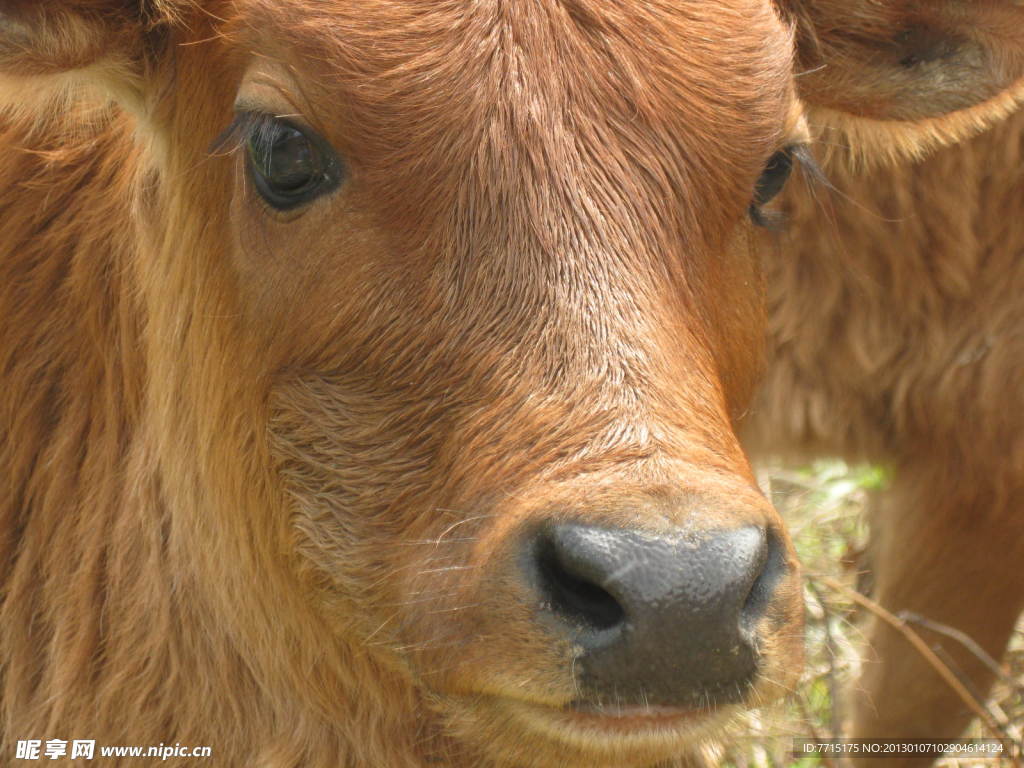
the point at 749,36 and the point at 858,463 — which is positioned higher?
the point at 749,36

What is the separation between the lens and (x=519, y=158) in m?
3.48

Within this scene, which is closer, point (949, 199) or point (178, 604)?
point (178, 604)

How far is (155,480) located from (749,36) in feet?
7.40

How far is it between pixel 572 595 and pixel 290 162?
1.40 meters

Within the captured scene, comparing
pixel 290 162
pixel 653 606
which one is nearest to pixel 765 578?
pixel 653 606

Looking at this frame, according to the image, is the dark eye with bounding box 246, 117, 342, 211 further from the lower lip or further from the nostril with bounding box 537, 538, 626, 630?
the lower lip

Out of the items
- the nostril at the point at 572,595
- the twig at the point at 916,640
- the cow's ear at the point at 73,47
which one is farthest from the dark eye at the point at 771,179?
the cow's ear at the point at 73,47

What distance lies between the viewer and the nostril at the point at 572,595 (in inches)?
119

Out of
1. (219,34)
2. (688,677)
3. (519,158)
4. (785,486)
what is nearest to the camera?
(688,677)

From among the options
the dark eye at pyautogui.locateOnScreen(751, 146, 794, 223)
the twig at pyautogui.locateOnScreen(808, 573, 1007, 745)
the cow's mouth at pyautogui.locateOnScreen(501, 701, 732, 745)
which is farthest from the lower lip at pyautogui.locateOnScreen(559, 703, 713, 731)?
the dark eye at pyautogui.locateOnScreen(751, 146, 794, 223)

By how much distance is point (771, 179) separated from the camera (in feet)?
13.9

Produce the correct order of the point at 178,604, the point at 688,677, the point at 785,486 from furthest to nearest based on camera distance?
1. the point at 785,486
2. the point at 178,604
3. the point at 688,677

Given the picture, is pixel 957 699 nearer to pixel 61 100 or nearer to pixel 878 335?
pixel 878 335

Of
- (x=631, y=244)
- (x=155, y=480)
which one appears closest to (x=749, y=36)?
(x=631, y=244)
